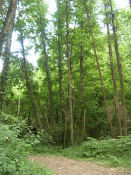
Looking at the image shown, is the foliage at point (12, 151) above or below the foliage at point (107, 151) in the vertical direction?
above

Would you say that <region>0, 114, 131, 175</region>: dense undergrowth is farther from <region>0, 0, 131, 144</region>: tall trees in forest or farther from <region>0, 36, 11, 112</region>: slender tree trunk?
<region>0, 0, 131, 144</region>: tall trees in forest

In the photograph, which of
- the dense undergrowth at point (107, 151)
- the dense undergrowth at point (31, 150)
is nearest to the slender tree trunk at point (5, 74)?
the dense undergrowth at point (31, 150)

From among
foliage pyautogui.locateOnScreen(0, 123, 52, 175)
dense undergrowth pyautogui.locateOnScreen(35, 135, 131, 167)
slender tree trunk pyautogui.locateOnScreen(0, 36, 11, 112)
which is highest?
slender tree trunk pyautogui.locateOnScreen(0, 36, 11, 112)

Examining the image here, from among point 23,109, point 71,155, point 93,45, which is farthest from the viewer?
point 23,109

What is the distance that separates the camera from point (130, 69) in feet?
42.0

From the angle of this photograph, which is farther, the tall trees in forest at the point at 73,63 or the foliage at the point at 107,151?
the tall trees in forest at the point at 73,63

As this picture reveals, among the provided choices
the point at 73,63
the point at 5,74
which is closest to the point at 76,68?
the point at 73,63

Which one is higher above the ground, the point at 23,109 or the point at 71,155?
the point at 23,109

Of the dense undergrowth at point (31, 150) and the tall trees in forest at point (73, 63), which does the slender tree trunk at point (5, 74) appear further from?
the tall trees in forest at point (73, 63)

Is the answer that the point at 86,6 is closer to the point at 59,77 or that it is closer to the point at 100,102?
the point at 59,77

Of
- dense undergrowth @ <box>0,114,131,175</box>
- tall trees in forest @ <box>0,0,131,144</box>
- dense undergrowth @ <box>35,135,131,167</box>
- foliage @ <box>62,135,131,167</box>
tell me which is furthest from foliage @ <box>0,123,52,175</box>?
tall trees in forest @ <box>0,0,131,144</box>

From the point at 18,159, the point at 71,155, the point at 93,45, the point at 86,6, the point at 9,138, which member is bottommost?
the point at 71,155

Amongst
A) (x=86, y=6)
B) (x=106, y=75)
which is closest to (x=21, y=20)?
(x=86, y=6)

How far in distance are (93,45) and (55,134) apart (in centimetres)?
716
